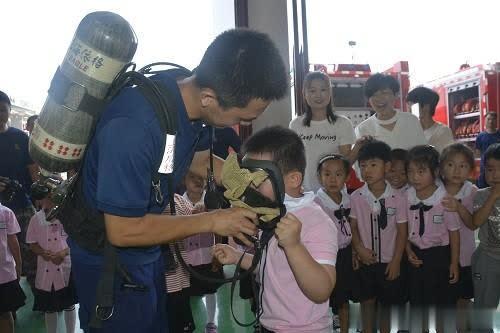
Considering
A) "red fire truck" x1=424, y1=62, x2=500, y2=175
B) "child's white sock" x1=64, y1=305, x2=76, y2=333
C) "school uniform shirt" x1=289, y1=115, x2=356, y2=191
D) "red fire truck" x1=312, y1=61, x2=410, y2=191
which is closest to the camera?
"child's white sock" x1=64, y1=305, x2=76, y2=333

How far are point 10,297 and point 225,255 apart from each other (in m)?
2.18

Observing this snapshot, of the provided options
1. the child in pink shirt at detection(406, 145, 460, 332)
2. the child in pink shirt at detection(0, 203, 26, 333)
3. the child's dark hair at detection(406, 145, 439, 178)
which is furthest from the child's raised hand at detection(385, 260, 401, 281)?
the child in pink shirt at detection(0, 203, 26, 333)

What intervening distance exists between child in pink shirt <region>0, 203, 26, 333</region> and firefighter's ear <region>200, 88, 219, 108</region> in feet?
7.91

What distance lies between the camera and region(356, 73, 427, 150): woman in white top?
148 inches

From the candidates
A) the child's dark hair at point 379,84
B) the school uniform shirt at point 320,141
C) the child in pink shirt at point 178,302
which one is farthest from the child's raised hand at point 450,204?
the child in pink shirt at point 178,302

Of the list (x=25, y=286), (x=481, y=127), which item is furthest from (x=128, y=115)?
(x=481, y=127)

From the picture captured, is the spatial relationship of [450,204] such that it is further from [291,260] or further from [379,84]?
[291,260]

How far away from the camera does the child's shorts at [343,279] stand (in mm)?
3242

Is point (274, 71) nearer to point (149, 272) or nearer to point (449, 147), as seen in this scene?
point (149, 272)

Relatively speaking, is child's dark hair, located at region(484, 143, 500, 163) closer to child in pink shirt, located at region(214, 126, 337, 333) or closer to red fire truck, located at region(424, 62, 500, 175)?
child in pink shirt, located at region(214, 126, 337, 333)

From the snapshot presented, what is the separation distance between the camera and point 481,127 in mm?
7902

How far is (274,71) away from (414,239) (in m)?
2.23

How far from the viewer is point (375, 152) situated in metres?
3.34

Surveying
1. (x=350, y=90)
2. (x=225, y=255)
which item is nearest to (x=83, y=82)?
(x=225, y=255)
